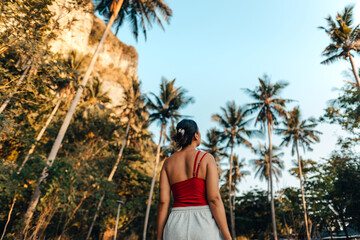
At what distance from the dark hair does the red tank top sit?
21 cm

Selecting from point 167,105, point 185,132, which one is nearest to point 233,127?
point 167,105

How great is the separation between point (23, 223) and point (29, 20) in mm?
7127

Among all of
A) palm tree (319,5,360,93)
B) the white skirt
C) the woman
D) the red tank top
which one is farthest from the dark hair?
palm tree (319,5,360,93)

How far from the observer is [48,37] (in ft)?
27.3

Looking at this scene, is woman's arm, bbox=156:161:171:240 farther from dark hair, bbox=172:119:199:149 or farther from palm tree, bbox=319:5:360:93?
palm tree, bbox=319:5:360:93

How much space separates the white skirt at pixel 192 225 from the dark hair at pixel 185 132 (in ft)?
1.91

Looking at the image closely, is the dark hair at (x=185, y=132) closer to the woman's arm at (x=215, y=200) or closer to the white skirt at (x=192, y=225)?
the woman's arm at (x=215, y=200)

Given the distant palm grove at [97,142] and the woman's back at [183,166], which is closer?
the woman's back at [183,166]

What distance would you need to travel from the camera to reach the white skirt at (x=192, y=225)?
161cm

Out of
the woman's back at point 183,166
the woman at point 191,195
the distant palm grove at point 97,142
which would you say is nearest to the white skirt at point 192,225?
the woman at point 191,195

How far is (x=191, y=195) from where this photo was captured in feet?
5.87

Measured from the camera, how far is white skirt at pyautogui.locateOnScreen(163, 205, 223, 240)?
5.27ft

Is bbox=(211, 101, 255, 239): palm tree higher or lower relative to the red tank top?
higher

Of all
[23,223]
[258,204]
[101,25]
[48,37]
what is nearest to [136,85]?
[48,37]
